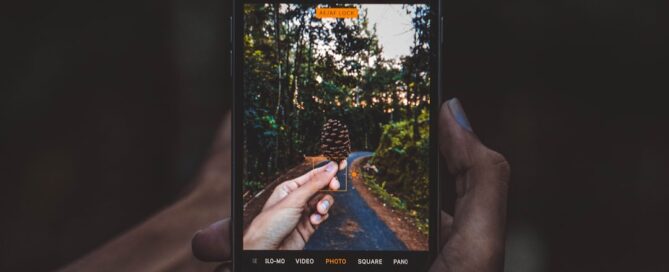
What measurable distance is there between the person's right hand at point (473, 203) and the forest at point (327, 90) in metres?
0.07

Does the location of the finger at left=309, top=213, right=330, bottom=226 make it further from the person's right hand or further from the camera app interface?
the person's right hand

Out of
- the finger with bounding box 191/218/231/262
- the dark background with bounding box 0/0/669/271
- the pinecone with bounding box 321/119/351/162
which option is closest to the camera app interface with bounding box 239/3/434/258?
the pinecone with bounding box 321/119/351/162

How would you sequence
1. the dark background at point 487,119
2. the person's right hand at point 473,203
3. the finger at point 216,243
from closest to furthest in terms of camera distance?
the person's right hand at point 473,203 < the finger at point 216,243 < the dark background at point 487,119

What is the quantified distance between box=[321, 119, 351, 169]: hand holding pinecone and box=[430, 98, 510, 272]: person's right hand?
0.23 meters

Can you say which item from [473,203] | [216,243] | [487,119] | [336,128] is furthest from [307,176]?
[487,119]

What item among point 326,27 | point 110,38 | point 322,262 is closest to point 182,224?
point 110,38

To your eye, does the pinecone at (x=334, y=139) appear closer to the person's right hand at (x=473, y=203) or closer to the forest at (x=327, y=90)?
the forest at (x=327, y=90)

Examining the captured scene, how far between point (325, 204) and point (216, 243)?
307 mm

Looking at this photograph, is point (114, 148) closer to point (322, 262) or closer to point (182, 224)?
point (182, 224)

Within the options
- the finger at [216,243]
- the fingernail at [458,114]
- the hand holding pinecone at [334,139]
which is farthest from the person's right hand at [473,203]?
the finger at [216,243]

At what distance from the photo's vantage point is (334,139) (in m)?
1.11

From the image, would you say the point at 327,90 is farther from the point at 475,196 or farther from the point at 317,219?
the point at 475,196

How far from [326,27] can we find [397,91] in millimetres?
235

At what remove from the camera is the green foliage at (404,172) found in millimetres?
1083
